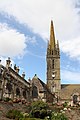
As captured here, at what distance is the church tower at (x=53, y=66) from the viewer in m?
81.5

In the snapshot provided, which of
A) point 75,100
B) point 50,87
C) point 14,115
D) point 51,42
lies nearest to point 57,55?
point 51,42

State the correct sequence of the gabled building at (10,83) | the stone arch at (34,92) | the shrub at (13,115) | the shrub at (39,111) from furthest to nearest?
the stone arch at (34,92)
the gabled building at (10,83)
the shrub at (39,111)
the shrub at (13,115)

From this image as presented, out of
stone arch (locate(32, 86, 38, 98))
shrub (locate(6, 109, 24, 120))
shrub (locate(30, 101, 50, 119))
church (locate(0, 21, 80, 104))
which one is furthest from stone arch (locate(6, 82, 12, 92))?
stone arch (locate(32, 86, 38, 98))

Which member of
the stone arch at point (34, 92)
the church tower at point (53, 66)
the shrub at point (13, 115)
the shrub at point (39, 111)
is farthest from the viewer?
the church tower at point (53, 66)

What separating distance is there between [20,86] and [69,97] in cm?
3090

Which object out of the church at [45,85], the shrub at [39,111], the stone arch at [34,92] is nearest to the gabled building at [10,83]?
the church at [45,85]

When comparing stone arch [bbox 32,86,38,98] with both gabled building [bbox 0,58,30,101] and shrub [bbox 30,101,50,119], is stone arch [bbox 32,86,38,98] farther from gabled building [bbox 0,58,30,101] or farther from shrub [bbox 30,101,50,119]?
shrub [bbox 30,101,50,119]

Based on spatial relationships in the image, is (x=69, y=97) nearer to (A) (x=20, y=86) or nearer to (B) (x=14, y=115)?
(A) (x=20, y=86)

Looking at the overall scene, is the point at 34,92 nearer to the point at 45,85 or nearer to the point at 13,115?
the point at 45,85

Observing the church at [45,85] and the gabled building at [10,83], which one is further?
the church at [45,85]

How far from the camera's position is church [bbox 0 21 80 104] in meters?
43.2

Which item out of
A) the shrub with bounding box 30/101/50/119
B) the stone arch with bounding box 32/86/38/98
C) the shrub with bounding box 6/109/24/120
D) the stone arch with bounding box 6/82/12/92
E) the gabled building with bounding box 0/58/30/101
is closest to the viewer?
the shrub with bounding box 6/109/24/120

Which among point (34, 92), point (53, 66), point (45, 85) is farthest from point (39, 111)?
point (53, 66)

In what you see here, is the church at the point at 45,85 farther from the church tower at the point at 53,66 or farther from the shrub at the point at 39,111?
the shrub at the point at 39,111
